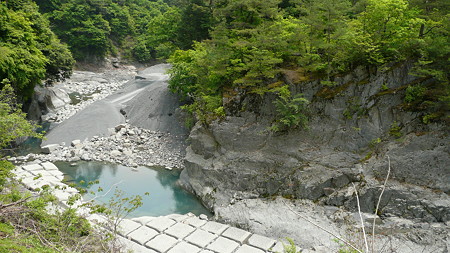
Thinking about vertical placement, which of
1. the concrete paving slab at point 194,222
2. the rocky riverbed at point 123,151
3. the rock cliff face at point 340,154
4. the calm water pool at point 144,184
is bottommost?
the calm water pool at point 144,184

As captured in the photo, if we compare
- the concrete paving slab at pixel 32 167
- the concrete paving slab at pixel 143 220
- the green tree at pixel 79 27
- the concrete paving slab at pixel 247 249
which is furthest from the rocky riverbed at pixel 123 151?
the green tree at pixel 79 27

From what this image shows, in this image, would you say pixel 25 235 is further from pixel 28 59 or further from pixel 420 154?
pixel 28 59

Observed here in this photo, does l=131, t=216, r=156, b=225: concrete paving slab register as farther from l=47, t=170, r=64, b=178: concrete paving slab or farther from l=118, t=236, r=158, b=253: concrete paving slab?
l=47, t=170, r=64, b=178: concrete paving slab

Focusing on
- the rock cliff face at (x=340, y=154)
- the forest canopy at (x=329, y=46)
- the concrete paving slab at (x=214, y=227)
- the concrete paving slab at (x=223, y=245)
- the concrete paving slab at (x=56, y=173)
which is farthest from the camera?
the concrete paving slab at (x=56, y=173)

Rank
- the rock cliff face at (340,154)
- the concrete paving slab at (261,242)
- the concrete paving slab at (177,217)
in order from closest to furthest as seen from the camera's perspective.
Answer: the concrete paving slab at (261,242), the rock cliff face at (340,154), the concrete paving slab at (177,217)

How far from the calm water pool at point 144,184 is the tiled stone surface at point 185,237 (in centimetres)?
146

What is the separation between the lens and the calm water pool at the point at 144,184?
1249 cm

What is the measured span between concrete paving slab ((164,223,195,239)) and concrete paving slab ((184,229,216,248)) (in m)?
0.20

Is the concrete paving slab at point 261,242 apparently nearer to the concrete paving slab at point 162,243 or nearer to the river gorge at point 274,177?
the river gorge at point 274,177

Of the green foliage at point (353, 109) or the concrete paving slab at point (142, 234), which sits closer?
the concrete paving slab at point (142, 234)

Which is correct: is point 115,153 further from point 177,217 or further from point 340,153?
point 340,153

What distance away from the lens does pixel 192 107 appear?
15.8 meters

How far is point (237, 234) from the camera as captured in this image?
9.88 meters

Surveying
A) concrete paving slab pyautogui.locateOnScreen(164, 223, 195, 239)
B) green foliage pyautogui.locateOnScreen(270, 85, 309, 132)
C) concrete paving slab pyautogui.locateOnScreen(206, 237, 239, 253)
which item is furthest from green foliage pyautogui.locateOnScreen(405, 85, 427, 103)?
concrete paving slab pyautogui.locateOnScreen(164, 223, 195, 239)
